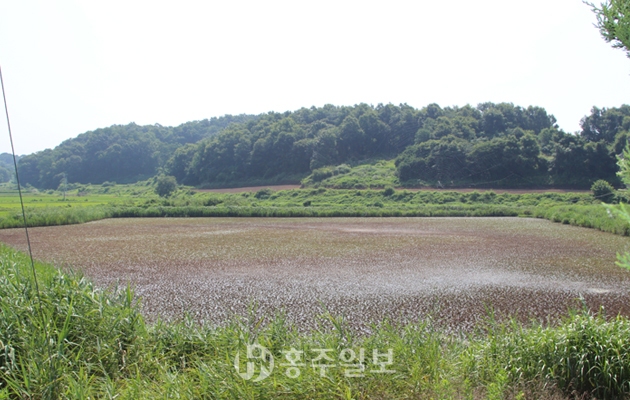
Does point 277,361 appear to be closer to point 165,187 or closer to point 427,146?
point 165,187

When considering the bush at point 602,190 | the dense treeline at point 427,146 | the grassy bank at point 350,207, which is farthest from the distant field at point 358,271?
the dense treeline at point 427,146

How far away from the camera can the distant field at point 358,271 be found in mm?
7383

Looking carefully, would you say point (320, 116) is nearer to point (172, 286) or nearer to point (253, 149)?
point (253, 149)

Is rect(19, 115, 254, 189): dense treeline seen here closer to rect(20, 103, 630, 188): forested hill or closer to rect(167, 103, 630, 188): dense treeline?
rect(20, 103, 630, 188): forested hill

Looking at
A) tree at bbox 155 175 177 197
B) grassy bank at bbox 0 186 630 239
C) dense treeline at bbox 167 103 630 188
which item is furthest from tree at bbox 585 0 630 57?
tree at bbox 155 175 177 197

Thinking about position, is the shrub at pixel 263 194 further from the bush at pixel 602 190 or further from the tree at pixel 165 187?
the bush at pixel 602 190

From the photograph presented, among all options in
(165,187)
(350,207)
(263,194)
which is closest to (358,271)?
(350,207)

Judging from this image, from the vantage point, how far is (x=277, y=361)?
155 inches

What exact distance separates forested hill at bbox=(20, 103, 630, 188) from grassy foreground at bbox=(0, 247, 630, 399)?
36.0 metres

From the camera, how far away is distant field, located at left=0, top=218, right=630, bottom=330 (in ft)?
24.2

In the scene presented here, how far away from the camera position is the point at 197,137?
4210 inches

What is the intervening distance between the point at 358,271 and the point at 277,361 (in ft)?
22.4

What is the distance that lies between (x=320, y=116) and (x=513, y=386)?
7368cm

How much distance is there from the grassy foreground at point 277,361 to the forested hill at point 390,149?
36.0 metres
